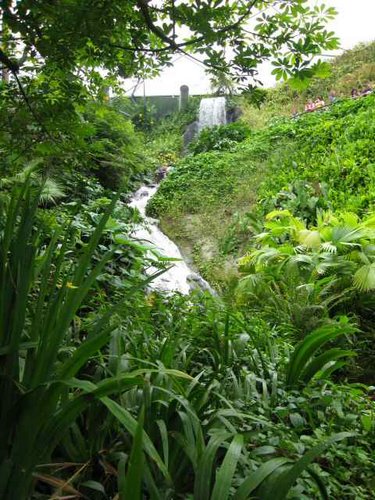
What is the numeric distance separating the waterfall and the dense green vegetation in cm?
1457

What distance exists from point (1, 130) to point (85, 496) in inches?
57.3

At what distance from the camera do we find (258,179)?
30.7ft

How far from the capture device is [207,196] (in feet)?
31.8

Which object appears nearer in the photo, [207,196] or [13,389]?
[13,389]

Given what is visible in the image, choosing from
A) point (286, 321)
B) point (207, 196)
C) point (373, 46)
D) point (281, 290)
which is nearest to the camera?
point (286, 321)

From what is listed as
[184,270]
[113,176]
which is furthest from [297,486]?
[113,176]

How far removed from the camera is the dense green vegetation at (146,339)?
1.28 meters

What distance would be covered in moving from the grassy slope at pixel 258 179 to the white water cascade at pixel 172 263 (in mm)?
244

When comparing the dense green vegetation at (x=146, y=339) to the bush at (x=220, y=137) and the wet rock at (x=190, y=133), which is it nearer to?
the bush at (x=220, y=137)

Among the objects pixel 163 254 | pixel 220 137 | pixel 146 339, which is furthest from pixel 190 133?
pixel 146 339

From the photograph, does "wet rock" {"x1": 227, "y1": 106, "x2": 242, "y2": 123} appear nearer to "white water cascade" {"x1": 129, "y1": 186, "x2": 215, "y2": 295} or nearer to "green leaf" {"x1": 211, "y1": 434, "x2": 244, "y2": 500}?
"white water cascade" {"x1": 129, "y1": 186, "x2": 215, "y2": 295}

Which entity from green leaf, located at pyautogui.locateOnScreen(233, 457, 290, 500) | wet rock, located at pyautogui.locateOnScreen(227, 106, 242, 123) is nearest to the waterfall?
wet rock, located at pyautogui.locateOnScreen(227, 106, 242, 123)

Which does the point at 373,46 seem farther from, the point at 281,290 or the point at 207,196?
the point at 281,290

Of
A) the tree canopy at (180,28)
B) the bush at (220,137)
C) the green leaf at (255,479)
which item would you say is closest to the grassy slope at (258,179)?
the bush at (220,137)
